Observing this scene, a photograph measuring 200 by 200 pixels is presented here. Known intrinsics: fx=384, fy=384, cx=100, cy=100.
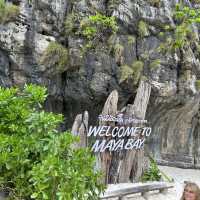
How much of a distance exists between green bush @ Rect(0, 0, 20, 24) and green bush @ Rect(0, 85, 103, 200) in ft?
24.7

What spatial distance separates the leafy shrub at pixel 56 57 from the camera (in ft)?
32.5

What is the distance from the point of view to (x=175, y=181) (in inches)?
420

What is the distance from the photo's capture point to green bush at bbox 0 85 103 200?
2.21 m

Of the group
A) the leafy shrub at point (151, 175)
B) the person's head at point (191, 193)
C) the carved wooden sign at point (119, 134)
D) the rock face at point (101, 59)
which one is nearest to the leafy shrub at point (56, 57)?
the rock face at point (101, 59)

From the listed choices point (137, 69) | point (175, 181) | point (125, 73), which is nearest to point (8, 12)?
point (125, 73)

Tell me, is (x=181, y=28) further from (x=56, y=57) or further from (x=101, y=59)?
(x=56, y=57)

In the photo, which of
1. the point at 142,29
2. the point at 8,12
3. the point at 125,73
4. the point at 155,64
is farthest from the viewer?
the point at 155,64

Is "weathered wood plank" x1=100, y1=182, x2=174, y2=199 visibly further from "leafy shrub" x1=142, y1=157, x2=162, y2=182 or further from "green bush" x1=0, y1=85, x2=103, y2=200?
"green bush" x1=0, y1=85, x2=103, y2=200

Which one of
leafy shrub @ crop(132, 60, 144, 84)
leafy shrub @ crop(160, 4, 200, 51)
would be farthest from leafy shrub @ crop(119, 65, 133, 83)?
leafy shrub @ crop(160, 4, 200, 51)

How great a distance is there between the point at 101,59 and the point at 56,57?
1255mm

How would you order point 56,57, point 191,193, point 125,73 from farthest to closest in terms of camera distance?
point 125,73, point 56,57, point 191,193

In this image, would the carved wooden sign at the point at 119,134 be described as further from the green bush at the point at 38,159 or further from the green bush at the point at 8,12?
the green bush at the point at 38,159

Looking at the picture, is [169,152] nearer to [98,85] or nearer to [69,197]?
[98,85]

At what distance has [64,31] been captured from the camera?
34.1 feet
